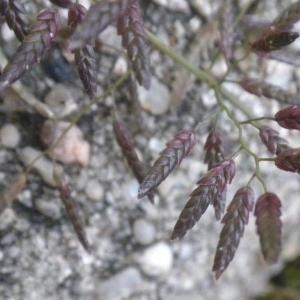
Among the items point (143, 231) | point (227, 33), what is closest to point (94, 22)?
point (227, 33)

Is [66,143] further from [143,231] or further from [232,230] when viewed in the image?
[232,230]

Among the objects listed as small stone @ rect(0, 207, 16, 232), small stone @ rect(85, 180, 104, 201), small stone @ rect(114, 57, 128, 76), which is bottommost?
small stone @ rect(85, 180, 104, 201)

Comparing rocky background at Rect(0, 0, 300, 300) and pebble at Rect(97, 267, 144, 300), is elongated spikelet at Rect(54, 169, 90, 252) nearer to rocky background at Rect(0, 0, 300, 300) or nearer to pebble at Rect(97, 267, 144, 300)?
rocky background at Rect(0, 0, 300, 300)

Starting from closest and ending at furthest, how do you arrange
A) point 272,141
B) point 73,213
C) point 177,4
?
1. point 272,141
2. point 73,213
3. point 177,4

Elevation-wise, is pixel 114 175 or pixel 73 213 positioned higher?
pixel 73 213

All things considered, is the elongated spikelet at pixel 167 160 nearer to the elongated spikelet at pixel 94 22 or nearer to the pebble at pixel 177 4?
the elongated spikelet at pixel 94 22

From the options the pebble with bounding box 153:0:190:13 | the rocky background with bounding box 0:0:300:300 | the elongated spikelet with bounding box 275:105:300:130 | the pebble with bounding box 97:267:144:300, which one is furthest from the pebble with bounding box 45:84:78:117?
the elongated spikelet with bounding box 275:105:300:130

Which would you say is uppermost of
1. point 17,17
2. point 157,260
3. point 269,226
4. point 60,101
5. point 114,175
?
point 17,17
